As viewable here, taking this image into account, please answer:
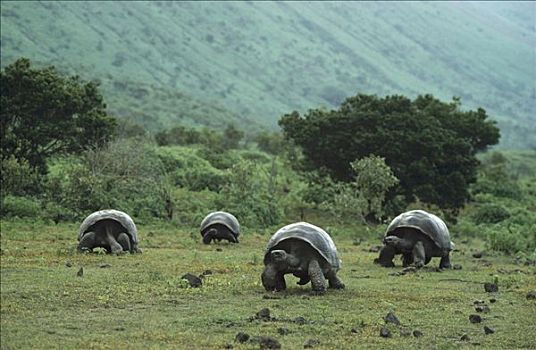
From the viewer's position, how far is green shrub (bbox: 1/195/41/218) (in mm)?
32406

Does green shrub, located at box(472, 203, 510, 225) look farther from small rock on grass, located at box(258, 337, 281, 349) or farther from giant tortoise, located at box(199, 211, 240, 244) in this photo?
small rock on grass, located at box(258, 337, 281, 349)

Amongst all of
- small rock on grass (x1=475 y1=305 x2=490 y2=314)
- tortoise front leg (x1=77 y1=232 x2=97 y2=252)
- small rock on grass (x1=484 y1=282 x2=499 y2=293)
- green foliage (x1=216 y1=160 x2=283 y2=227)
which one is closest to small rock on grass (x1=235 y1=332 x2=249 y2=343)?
small rock on grass (x1=475 y1=305 x2=490 y2=314)

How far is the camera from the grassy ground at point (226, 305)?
36.2 ft

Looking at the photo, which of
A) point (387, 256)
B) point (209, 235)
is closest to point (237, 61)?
point (209, 235)

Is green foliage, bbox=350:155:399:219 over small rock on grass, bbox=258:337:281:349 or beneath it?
over

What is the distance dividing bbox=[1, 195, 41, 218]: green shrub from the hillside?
175 ft

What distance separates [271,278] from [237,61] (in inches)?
5548

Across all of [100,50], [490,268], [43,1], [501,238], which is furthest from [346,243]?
[43,1]

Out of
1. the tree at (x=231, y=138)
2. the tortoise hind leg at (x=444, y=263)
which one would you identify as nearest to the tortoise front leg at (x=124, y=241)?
the tortoise hind leg at (x=444, y=263)

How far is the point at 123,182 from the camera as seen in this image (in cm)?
3616

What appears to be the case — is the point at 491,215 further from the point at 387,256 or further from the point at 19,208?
the point at 19,208

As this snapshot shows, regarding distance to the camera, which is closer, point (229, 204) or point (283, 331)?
point (283, 331)

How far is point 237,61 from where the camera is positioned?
506 ft

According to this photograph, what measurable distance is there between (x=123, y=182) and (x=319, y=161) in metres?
11.2
